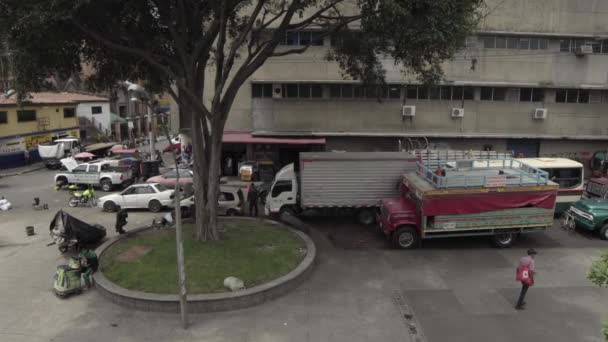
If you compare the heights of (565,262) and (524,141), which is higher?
(524,141)

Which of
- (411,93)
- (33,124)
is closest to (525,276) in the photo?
(411,93)

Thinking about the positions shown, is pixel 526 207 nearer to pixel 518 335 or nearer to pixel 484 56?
pixel 518 335

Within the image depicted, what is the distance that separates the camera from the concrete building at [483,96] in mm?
24672

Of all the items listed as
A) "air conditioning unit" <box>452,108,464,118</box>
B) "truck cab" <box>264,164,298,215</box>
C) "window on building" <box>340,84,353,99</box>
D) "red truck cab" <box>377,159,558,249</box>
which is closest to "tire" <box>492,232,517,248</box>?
"red truck cab" <box>377,159,558,249</box>

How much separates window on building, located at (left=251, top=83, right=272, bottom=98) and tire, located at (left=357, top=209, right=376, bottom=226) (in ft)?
37.8

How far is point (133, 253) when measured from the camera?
523 inches

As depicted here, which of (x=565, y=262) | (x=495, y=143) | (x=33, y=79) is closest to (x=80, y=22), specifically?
(x=33, y=79)

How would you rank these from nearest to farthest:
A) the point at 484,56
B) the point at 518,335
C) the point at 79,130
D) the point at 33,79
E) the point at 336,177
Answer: the point at 518,335 → the point at 33,79 → the point at 336,177 → the point at 484,56 → the point at 79,130

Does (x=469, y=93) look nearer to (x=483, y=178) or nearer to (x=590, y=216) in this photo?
(x=590, y=216)

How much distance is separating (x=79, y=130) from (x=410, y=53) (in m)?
42.6

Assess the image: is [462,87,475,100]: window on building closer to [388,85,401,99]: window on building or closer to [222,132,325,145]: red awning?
[388,85,401,99]: window on building

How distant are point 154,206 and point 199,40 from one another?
9355 mm

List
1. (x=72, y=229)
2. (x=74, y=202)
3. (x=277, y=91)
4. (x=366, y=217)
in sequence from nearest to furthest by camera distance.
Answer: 1. (x=72, y=229)
2. (x=366, y=217)
3. (x=74, y=202)
4. (x=277, y=91)

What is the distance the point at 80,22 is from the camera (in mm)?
11883
